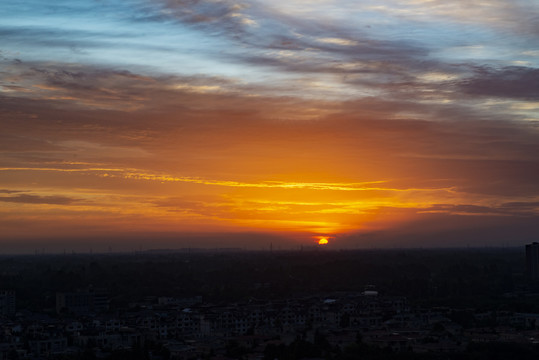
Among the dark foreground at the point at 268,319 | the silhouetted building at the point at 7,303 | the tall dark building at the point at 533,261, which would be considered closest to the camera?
the dark foreground at the point at 268,319

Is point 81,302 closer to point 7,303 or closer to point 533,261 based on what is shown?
point 7,303

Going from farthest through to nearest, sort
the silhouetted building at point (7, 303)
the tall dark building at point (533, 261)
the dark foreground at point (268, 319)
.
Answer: the tall dark building at point (533, 261), the silhouetted building at point (7, 303), the dark foreground at point (268, 319)

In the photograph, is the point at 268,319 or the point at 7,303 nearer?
the point at 268,319

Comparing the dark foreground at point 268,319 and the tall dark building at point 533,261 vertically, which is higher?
the tall dark building at point 533,261

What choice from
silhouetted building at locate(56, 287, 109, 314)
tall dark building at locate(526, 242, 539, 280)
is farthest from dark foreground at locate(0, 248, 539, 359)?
tall dark building at locate(526, 242, 539, 280)

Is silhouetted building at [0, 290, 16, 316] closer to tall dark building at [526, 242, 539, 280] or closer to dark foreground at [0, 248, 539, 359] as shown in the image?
dark foreground at [0, 248, 539, 359]

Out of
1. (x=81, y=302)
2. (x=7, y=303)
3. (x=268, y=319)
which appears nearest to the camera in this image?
(x=268, y=319)

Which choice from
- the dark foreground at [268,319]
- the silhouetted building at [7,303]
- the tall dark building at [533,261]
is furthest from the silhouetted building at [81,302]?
the tall dark building at [533,261]

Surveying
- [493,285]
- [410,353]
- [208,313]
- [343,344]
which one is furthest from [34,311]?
[493,285]

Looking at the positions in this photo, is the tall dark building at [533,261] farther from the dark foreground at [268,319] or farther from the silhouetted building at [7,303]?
the silhouetted building at [7,303]

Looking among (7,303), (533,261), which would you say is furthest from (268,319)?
(533,261)

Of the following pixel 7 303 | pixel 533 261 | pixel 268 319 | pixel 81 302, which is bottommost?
pixel 268 319
